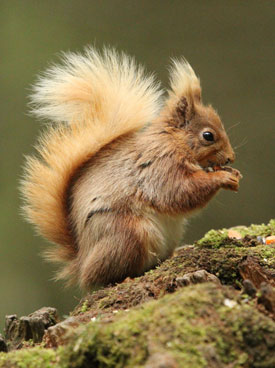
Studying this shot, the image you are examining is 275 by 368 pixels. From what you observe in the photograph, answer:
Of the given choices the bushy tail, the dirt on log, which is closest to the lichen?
the dirt on log

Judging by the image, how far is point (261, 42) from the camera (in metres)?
3.43

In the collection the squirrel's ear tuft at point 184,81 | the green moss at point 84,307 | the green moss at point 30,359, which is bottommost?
the green moss at point 84,307

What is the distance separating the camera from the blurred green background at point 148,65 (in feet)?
10.9

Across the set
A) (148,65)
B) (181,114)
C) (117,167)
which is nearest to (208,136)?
(181,114)

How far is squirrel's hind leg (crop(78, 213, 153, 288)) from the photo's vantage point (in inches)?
64.6

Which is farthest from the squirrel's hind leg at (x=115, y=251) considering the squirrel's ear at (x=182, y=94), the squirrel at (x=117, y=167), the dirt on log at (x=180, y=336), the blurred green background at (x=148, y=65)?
the blurred green background at (x=148, y=65)

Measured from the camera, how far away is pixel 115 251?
164 centimetres

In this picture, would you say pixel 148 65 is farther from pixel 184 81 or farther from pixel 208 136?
pixel 208 136

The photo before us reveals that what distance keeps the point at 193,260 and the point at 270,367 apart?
62 centimetres

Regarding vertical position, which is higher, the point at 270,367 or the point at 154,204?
the point at 154,204

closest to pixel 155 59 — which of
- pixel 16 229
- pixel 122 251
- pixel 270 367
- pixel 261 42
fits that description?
pixel 261 42

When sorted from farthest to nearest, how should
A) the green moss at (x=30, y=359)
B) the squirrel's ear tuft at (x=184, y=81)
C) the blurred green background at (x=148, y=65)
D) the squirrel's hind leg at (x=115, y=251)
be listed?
the blurred green background at (x=148, y=65) < the squirrel's ear tuft at (x=184, y=81) < the squirrel's hind leg at (x=115, y=251) < the green moss at (x=30, y=359)

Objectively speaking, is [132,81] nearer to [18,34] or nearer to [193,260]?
[193,260]

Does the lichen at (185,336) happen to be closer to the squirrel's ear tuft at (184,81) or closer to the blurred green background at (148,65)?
the squirrel's ear tuft at (184,81)
